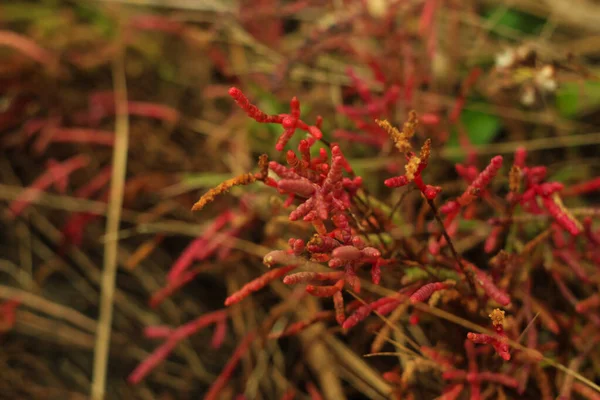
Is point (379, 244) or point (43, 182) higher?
point (43, 182)

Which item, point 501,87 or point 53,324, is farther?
point 53,324

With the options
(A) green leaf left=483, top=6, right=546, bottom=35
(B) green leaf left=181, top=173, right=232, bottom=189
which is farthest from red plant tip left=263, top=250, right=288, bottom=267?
(A) green leaf left=483, top=6, right=546, bottom=35

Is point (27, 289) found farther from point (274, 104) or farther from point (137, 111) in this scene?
point (274, 104)

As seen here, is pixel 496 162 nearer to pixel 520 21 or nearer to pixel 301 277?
pixel 301 277

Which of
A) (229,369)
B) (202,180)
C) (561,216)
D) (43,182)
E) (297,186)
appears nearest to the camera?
(297,186)

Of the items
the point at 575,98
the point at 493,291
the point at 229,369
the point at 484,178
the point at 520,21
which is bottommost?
the point at 229,369

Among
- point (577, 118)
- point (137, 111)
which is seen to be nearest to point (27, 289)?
point (137, 111)

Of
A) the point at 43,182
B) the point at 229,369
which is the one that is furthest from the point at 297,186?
the point at 43,182

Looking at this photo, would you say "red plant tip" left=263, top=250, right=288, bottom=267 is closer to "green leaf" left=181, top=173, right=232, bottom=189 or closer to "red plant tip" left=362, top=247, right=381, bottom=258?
"red plant tip" left=362, top=247, right=381, bottom=258
